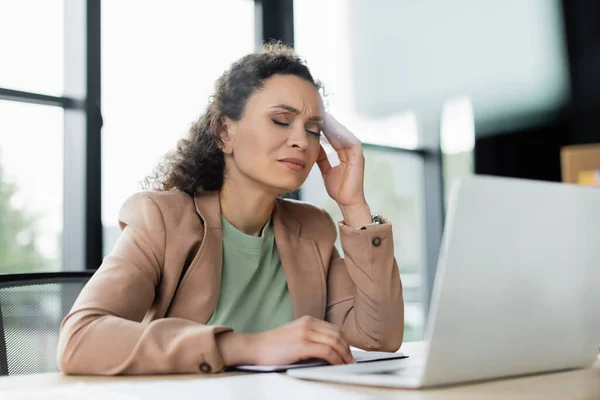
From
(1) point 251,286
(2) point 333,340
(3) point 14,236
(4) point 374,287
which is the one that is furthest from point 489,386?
(3) point 14,236

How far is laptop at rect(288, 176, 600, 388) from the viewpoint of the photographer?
2.19 ft

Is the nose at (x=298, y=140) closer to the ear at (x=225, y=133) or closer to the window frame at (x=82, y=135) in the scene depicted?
the ear at (x=225, y=133)

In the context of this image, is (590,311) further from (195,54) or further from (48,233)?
(195,54)

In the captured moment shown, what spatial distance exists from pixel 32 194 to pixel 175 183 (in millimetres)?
1180

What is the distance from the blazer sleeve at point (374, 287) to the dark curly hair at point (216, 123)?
0.38 metres

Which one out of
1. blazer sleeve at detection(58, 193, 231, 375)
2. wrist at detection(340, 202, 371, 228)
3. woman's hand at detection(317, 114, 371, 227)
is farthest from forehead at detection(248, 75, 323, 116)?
blazer sleeve at detection(58, 193, 231, 375)

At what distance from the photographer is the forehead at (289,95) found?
1615mm

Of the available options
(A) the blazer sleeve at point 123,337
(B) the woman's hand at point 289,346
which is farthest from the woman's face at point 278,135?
(B) the woman's hand at point 289,346

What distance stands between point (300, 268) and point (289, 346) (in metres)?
0.59

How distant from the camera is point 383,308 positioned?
152 cm

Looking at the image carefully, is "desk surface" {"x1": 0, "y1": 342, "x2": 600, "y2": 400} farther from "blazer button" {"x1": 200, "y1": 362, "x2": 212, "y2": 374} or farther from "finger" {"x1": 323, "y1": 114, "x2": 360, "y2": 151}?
"finger" {"x1": 323, "y1": 114, "x2": 360, "y2": 151}

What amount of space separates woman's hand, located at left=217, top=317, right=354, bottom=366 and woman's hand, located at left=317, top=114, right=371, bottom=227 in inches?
26.0

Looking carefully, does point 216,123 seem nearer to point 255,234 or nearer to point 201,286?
point 255,234

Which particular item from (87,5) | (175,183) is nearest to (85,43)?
(87,5)
